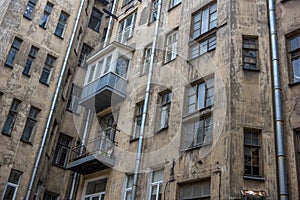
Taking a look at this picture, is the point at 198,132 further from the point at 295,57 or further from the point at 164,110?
the point at 295,57

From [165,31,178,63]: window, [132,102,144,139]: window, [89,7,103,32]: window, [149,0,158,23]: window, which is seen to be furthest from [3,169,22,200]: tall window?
[89,7,103,32]: window

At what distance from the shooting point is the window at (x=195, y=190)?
1201 cm

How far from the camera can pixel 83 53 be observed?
23109 millimetres

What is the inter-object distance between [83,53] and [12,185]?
32.4ft

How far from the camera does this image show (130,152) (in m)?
15.9

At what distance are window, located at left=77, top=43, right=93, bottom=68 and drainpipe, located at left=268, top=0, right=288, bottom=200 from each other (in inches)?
489

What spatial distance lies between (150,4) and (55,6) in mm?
5566

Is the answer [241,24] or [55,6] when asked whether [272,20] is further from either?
[55,6]

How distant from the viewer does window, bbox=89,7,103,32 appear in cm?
2430

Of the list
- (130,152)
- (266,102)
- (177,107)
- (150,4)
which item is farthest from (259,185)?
(150,4)

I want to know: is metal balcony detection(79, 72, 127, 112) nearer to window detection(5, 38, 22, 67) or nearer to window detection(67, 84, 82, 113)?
window detection(67, 84, 82, 113)

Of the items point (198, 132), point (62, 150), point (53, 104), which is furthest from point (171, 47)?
point (62, 150)

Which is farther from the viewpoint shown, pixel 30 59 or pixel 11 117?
pixel 30 59

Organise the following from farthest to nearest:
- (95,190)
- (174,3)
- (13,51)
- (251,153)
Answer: (174,3) → (13,51) → (95,190) → (251,153)
